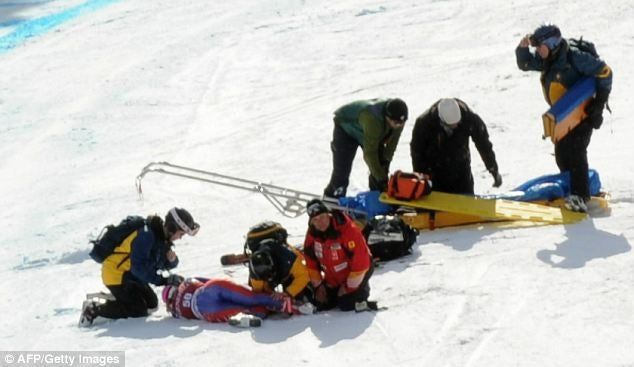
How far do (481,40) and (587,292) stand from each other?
31.0 feet

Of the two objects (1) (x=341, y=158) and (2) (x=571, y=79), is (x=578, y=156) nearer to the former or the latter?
(2) (x=571, y=79)

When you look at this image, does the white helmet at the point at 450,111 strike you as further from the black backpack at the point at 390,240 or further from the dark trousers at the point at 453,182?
the black backpack at the point at 390,240

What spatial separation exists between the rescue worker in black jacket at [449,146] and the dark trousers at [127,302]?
8.08 ft

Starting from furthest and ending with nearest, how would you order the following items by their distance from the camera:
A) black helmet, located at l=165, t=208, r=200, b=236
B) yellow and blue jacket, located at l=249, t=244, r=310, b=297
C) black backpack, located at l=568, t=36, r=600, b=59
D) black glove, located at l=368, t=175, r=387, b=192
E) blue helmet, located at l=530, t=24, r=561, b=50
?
black glove, located at l=368, t=175, r=387, b=192, black backpack, located at l=568, t=36, r=600, b=59, blue helmet, located at l=530, t=24, r=561, b=50, black helmet, located at l=165, t=208, r=200, b=236, yellow and blue jacket, located at l=249, t=244, r=310, b=297

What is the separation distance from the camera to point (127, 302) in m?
7.73

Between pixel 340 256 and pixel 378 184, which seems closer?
pixel 340 256

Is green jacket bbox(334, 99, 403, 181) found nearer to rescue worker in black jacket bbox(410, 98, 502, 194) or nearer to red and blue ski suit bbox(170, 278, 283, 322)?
rescue worker in black jacket bbox(410, 98, 502, 194)

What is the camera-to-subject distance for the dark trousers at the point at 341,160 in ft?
29.8

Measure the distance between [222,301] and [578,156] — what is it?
299 cm

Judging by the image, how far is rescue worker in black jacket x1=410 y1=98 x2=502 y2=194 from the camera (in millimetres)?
8641

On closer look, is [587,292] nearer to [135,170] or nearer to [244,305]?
[244,305]

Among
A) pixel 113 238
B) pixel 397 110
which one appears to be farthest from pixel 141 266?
pixel 397 110

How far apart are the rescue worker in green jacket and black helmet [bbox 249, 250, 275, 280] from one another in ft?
6.01

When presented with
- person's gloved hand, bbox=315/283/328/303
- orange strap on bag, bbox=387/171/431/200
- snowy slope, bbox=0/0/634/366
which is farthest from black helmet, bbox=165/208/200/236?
orange strap on bag, bbox=387/171/431/200
